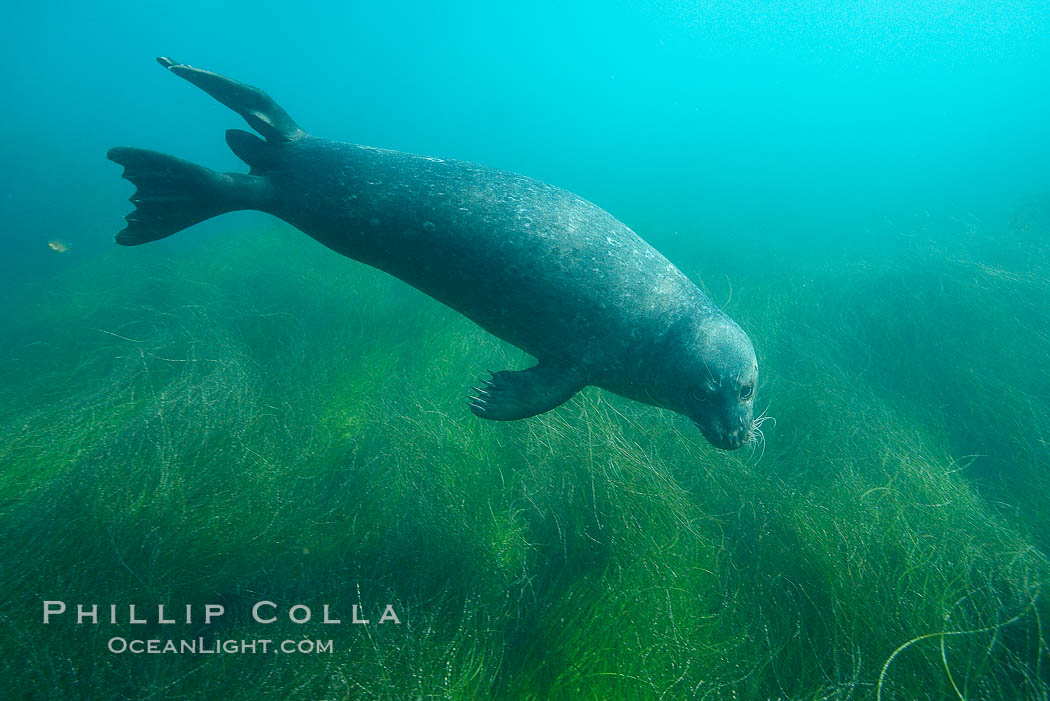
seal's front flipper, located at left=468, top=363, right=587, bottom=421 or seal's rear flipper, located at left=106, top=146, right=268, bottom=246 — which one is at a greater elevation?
seal's rear flipper, located at left=106, top=146, right=268, bottom=246

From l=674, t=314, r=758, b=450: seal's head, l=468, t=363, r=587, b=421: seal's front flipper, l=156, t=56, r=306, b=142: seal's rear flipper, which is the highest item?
l=156, t=56, r=306, b=142: seal's rear flipper

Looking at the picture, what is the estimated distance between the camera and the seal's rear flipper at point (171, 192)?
2.96 metres

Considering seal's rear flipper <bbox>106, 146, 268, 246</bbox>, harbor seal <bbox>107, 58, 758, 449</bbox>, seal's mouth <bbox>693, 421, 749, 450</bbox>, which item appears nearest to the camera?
harbor seal <bbox>107, 58, 758, 449</bbox>

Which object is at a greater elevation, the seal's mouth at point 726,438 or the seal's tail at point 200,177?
the seal's tail at point 200,177

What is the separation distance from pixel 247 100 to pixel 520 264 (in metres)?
2.44

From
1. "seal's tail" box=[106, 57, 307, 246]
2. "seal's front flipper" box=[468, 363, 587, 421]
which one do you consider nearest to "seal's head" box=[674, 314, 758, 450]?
"seal's front flipper" box=[468, 363, 587, 421]

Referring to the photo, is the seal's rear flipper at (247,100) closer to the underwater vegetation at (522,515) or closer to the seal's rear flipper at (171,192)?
the seal's rear flipper at (171,192)

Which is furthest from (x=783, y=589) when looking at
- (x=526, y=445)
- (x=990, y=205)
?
(x=990, y=205)

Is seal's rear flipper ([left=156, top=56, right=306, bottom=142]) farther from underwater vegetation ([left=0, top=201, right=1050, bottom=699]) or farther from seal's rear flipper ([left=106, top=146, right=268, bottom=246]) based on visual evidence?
underwater vegetation ([left=0, top=201, right=1050, bottom=699])

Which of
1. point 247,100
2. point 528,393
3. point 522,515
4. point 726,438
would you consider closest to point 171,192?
point 247,100

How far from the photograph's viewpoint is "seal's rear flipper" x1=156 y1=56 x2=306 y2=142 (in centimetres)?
306

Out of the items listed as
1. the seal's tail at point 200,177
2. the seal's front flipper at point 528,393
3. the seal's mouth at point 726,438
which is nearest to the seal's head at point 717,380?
the seal's mouth at point 726,438

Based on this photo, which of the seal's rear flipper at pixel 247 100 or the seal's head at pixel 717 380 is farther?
the seal's rear flipper at pixel 247 100

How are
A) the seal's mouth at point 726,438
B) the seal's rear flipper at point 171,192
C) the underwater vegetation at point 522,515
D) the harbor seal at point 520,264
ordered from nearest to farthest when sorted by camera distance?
1. the underwater vegetation at point 522,515
2. the harbor seal at point 520,264
3. the seal's mouth at point 726,438
4. the seal's rear flipper at point 171,192
